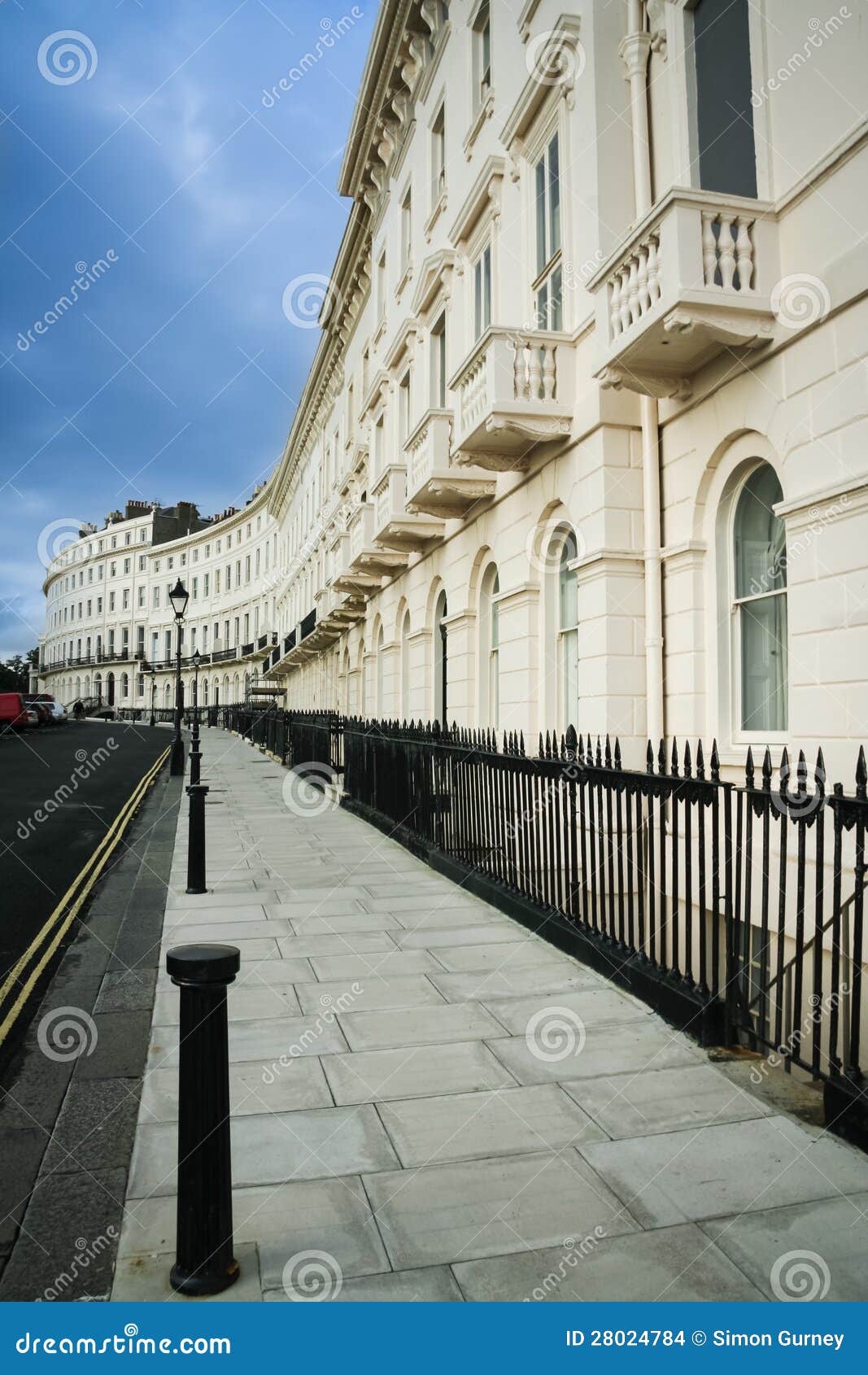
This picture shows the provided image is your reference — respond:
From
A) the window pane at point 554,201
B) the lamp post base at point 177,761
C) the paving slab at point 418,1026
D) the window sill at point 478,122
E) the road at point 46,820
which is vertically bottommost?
the paving slab at point 418,1026

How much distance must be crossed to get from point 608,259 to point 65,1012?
7.03 metres

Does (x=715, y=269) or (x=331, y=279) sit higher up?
(x=331, y=279)

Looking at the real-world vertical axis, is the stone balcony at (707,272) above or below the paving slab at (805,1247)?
above

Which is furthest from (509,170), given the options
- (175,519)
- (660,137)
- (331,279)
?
(175,519)

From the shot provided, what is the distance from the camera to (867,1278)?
8.57 feet

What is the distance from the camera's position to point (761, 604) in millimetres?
7648

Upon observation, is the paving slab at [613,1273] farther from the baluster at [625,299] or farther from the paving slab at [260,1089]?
the baluster at [625,299]

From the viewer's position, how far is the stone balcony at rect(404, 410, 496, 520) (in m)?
13.0

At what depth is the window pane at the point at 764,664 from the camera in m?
7.36

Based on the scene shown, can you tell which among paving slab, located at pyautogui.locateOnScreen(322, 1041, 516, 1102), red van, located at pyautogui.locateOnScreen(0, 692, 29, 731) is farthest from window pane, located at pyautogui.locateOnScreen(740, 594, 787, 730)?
red van, located at pyautogui.locateOnScreen(0, 692, 29, 731)

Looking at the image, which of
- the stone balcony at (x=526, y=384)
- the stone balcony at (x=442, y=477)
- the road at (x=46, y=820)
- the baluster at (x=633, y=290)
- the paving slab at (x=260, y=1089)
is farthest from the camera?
the stone balcony at (x=442, y=477)

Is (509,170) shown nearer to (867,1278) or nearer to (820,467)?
(820,467)

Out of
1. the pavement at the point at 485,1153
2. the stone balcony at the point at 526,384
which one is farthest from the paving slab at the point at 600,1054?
the stone balcony at the point at 526,384

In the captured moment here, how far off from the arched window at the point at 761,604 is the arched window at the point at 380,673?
1336 cm
